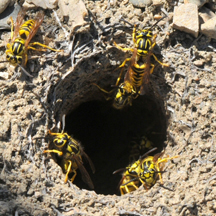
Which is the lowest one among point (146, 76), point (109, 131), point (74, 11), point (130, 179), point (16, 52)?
point (109, 131)

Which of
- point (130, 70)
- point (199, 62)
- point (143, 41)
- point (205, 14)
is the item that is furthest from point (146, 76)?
point (205, 14)

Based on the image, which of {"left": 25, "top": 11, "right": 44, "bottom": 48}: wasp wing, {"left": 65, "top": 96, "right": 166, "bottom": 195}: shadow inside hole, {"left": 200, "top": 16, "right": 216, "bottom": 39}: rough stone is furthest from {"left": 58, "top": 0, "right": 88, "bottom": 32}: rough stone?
{"left": 65, "top": 96, "right": 166, "bottom": 195}: shadow inside hole

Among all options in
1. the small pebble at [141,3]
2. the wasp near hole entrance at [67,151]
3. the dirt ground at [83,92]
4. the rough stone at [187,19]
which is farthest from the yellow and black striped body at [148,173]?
the small pebble at [141,3]

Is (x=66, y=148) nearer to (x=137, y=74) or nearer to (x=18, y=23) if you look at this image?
(x=137, y=74)

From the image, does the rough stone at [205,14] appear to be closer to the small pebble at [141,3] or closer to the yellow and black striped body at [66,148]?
the small pebble at [141,3]

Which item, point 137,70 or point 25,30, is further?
point 137,70

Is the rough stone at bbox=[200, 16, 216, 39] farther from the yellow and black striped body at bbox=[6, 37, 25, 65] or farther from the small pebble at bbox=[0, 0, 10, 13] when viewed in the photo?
the small pebble at bbox=[0, 0, 10, 13]

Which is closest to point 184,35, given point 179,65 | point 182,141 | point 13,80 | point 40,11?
point 179,65

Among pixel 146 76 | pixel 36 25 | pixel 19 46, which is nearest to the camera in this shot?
pixel 19 46
